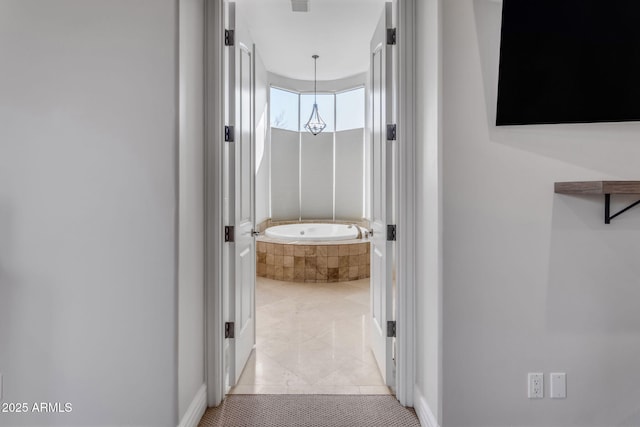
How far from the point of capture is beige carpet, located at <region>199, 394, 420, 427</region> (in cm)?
167

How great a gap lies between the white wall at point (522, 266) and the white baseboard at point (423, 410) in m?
0.12

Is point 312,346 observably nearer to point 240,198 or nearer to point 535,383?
point 240,198

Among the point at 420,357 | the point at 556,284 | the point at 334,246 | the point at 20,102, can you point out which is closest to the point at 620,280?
the point at 556,284

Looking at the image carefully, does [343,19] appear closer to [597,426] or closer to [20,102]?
[20,102]

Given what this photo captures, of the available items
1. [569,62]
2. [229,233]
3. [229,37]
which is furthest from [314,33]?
[569,62]

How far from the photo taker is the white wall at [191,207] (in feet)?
4.80

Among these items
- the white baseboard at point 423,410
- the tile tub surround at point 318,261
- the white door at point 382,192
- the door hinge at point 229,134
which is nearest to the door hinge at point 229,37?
the door hinge at point 229,134

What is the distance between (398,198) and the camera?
71.7 inches

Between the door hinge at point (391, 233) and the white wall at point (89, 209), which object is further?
the door hinge at point (391, 233)

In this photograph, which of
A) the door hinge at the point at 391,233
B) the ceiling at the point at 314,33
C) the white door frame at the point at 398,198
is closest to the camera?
the white door frame at the point at 398,198

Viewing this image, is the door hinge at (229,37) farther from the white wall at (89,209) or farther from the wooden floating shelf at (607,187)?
the wooden floating shelf at (607,187)

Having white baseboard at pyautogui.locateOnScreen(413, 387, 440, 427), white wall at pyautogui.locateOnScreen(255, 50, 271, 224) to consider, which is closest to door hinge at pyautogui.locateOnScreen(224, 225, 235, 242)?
white baseboard at pyautogui.locateOnScreen(413, 387, 440, 427)

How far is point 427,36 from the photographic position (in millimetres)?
1589

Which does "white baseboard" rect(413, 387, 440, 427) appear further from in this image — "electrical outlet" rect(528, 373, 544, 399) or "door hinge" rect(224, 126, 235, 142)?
"door hinge" rect(224, 126, 235, 142)
